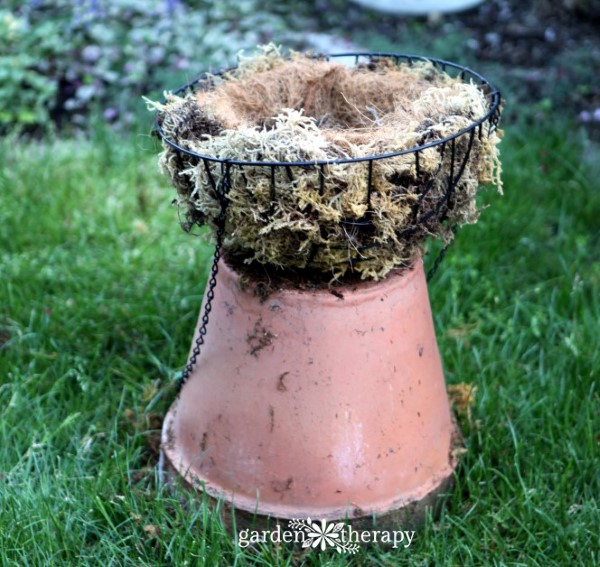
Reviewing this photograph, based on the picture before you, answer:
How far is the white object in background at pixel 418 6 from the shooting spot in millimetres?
5430

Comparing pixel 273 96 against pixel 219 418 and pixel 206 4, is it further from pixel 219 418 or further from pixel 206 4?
pixel 206 4

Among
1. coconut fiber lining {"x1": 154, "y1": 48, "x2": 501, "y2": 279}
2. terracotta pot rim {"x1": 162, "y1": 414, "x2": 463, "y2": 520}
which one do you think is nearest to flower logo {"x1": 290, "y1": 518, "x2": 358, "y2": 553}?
terracotta pot rim {"x1": 162, "y1": 414, "x2": 463, "y2": 520}

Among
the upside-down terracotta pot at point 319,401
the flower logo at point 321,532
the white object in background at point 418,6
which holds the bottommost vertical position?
the white object in background at point 418,6

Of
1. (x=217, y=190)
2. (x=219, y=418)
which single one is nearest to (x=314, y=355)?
(x=219, y=418)

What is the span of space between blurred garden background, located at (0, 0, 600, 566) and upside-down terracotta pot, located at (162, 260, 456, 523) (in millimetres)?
127

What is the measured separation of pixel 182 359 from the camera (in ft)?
8.64

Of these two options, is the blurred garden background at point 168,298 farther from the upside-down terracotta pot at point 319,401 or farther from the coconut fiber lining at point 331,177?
the coconut fiber lining at point 331,177

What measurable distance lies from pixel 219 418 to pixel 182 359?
656 mm

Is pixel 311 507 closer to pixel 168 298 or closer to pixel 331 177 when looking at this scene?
pixel 331 177

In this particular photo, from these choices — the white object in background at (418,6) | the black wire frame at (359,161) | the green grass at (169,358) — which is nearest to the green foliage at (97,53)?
the green grass at (169,358)

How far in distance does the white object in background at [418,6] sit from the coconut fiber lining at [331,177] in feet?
11.9

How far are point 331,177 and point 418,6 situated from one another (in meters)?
4.21

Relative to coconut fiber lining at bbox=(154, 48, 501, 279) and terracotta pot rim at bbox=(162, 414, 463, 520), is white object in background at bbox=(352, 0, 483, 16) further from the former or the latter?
terracotta pot rim at bbox=(162, 414, 463, 520)

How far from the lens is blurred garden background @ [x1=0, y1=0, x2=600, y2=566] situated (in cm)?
202
